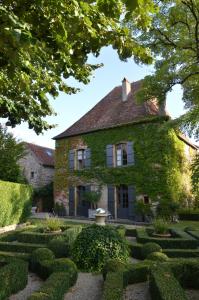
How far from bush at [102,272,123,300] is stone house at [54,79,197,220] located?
12539 millimetres

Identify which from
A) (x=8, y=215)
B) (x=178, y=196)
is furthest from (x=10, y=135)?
(x=178, y=196)

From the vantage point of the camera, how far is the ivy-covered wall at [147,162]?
1930cm

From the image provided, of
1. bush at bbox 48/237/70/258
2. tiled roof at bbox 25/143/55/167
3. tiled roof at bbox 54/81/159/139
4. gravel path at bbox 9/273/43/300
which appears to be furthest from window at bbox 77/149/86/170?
gravel path at bbox 9/273/43/300

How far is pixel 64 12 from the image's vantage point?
3367 mm

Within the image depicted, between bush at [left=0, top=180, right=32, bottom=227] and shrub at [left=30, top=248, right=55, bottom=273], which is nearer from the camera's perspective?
shrub at [left=30, top=248, right=55, bottom=273]

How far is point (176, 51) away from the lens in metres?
15.9

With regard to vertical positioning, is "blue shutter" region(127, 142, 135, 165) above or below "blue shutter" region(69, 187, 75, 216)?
above

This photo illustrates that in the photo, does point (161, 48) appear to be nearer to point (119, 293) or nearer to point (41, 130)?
point (41, 130)

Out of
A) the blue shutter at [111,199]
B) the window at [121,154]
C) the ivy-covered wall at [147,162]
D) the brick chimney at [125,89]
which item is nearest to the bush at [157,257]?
the ivy-covered wall at [147,162]

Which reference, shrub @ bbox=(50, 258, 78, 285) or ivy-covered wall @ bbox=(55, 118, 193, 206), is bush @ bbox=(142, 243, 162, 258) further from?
ivy-covered wall @ bbox=(55, 118, 193, 206)

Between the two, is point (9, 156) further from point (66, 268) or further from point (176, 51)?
point (66, 268)

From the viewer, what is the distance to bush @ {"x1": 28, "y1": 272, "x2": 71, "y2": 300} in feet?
15.4

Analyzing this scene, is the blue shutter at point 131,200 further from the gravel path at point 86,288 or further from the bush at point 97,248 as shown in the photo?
the gravel path at point 86,288

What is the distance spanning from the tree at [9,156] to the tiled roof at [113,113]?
6384 mm
